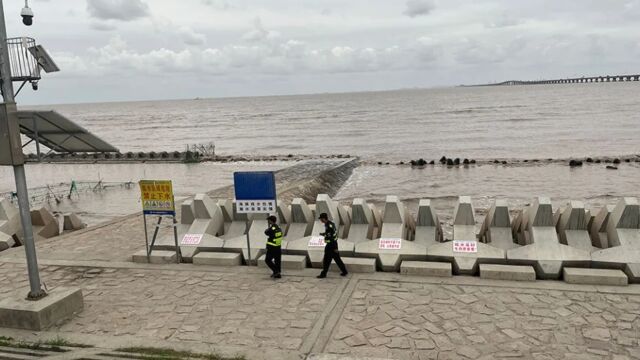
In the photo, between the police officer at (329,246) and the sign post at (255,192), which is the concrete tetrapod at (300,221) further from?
the police officer at (329,246)

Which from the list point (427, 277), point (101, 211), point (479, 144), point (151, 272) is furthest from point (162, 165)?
point (427, 277)

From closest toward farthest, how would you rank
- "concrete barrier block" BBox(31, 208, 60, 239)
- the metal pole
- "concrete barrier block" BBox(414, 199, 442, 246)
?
the metal pole → "concrete barrier block" BBox(414, 199, 442, 246) → "concrete barrier block" BBox(31, 208, 60, 239)

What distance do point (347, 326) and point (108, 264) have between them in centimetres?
671

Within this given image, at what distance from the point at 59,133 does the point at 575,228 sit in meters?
12.0

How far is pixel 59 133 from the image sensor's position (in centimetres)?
1160

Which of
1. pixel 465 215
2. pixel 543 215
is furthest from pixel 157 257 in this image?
pixel 543 215

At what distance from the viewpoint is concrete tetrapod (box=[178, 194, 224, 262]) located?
11633mm

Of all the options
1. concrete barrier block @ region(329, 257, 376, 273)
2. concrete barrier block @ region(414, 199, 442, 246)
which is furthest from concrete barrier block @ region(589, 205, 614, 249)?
concrete barrier block @ region(329, 257, 376, 273)

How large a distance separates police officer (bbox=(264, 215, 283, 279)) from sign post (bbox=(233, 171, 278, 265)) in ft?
2.05

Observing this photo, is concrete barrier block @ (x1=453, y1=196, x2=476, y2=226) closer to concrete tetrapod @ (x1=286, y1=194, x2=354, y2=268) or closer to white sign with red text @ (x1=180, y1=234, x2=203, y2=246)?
concrete tetrapod @ (x1=286, y1=194, x2=354, y2=268)

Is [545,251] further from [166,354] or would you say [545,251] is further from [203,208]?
[203,208]

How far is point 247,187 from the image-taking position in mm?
10719

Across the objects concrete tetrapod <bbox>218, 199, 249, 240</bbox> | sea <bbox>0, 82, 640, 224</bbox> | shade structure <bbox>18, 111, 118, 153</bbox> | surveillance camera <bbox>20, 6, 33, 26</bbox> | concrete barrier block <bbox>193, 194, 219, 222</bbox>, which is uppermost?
surveillance camera <bbox>20, 6, 33, 26</bbox>

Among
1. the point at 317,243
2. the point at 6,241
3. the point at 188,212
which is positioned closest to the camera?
the point at 317,243
